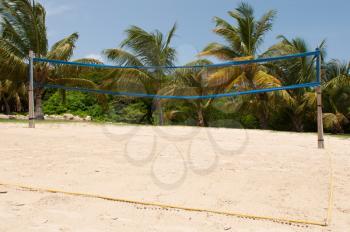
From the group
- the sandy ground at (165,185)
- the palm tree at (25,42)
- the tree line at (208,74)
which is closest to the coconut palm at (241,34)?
the tree line at (208,74)

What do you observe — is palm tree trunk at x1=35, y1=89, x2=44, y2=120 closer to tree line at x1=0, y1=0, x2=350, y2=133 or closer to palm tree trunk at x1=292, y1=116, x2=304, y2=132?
tree line at x1=0, y1=0, x2=350, y2=133

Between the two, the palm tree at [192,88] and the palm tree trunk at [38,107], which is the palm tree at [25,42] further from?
the palm tree at [192,88]

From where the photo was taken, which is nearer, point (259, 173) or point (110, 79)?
point (259, 173)

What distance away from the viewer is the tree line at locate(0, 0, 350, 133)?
12375mm

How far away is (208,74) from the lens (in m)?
14.1

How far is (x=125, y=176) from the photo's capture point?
3.17 meters

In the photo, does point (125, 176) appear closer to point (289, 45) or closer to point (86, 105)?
point (289, 45)

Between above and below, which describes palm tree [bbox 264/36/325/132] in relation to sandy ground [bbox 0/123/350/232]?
above

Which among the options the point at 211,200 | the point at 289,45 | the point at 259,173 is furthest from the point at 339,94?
the point at 211,200

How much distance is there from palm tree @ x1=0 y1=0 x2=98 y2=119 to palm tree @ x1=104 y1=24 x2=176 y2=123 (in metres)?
1.24

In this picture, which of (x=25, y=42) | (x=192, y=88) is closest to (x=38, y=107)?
(x=25, y=42)

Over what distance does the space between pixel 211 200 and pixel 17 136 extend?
371 cm

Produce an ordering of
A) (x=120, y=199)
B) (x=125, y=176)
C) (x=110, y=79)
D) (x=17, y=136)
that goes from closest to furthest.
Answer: (x=120, y=199)
(x=125, y=176)
(x=17, y=136)
(x=110, y=79)

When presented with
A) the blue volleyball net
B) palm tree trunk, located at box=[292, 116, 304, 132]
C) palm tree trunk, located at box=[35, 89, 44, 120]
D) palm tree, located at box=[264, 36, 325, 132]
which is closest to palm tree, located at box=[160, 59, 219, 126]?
the blue volleyball net
